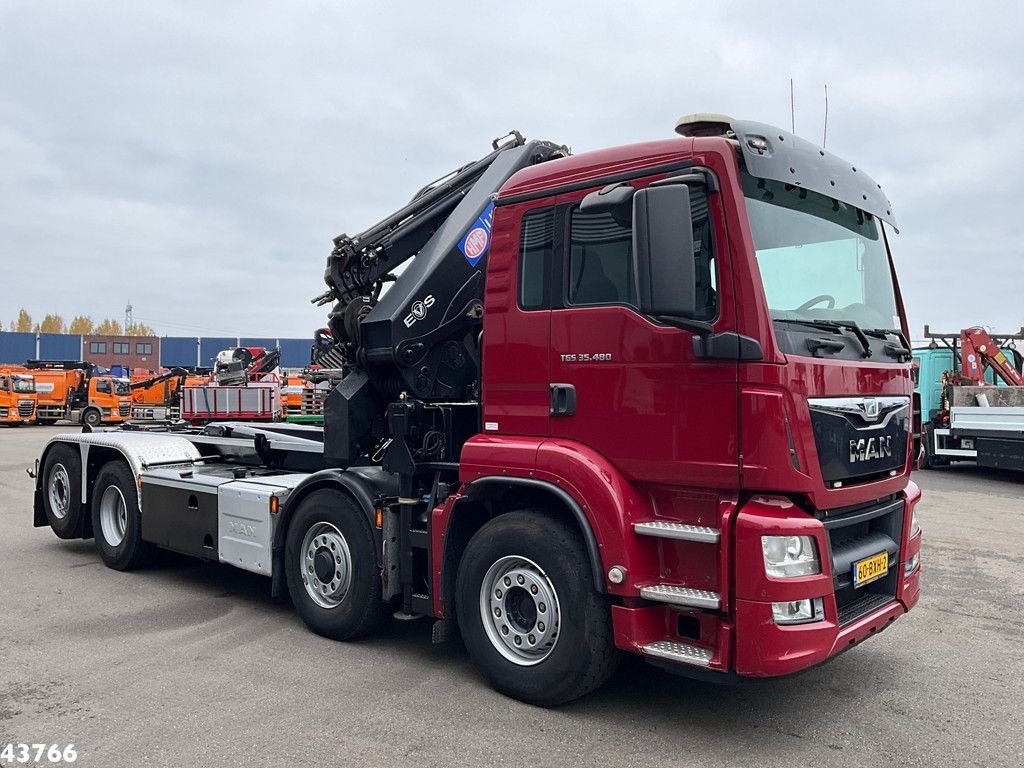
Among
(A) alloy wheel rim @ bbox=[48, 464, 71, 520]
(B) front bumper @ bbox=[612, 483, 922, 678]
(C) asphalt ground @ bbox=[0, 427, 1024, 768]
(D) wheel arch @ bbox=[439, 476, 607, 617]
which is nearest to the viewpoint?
(B) front bumper @ bbox=[612, 483, 922, 678]

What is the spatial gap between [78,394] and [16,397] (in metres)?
2.26

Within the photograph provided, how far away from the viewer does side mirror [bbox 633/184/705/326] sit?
3744 millimetres

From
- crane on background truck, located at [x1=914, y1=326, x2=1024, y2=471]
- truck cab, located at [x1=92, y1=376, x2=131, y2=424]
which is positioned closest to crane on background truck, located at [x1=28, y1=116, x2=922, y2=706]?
crane on background truck, located at [x1=914, y1=326, x2=1024, y2=471]

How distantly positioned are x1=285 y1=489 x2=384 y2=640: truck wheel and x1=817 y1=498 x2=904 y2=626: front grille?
2.75 meters

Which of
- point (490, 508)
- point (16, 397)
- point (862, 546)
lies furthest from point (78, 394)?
point (862, 546)

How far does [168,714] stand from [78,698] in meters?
0.62

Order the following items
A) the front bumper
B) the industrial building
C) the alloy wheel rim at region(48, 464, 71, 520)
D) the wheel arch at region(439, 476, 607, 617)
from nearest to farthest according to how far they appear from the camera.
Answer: the front bumper, the wheel arch at region(439, 476, 607, 617), the alloy wheel rim at region(48, 464, 71, 520), the industrial building

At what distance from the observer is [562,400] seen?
4488 millimetres

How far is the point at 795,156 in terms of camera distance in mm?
4266

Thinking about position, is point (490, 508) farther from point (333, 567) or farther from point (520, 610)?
point (333, 567)

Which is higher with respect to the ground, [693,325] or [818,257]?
[818,257]

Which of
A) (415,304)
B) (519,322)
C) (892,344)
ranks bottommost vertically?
(892,344)

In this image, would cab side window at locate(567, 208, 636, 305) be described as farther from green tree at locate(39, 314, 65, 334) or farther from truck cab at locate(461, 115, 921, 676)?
green tree at locate(39, 314, 65, 334)

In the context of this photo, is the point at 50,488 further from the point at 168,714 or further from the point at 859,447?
the point at 859,447
